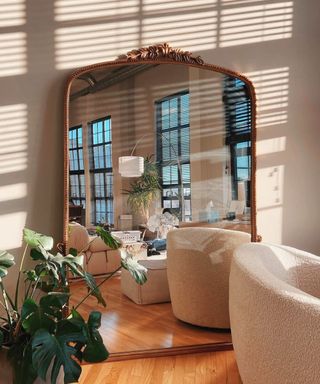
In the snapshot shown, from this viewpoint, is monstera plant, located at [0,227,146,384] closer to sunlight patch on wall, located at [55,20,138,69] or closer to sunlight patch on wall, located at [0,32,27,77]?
sunlight patch on wall, located at [0,32,27,77]

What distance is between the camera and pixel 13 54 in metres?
2.41

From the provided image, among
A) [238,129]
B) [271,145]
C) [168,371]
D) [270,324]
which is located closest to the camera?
[270,324]

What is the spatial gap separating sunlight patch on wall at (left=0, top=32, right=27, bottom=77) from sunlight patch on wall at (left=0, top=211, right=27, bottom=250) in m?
0.84

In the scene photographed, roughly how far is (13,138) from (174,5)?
1.39m

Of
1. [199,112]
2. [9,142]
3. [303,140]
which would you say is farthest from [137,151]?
[303,140]

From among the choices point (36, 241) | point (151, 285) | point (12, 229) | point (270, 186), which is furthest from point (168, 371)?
point (270, 186)

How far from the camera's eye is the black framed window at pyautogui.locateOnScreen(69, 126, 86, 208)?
2494mm

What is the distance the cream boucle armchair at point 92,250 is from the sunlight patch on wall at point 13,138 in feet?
1.62

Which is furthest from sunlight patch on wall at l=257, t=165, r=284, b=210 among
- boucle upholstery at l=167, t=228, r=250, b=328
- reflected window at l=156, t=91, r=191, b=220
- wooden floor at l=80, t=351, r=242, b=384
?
wooden floor at l=80, t=351, r=242, b=384

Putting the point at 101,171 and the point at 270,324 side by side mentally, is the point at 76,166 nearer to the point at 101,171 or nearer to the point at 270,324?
the point at 101,171

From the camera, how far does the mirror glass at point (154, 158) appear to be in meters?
2.52

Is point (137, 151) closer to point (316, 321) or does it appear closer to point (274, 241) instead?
point (274, 241)

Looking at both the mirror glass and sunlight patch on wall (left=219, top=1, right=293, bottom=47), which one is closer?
the mirror glass

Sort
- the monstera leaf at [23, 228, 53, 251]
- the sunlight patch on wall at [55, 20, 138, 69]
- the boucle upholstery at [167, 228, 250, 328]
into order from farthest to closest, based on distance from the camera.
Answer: the boucle upholstery at [167, 228, 250, 328]
the sunlight patch on wall at [55, 20, 138, 69]
the monstera leaf at [23, 228, 53, 251]
